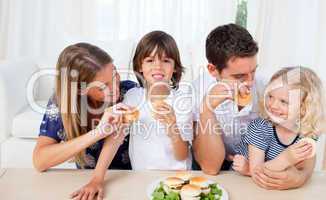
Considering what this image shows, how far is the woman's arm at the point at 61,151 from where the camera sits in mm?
1104

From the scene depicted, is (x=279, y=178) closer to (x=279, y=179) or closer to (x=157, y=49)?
(x=279, y=179)

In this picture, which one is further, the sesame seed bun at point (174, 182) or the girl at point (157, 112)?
the girl at point (157, 112)

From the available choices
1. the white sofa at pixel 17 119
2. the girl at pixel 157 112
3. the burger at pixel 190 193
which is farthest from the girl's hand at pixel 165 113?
the white sofa at pixel 17 119

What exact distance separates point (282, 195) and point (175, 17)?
212 centimetres

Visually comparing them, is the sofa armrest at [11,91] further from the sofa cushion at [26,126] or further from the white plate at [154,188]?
the white plate at [154,188]

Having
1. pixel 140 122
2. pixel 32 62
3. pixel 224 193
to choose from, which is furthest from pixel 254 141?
pixel 32 62

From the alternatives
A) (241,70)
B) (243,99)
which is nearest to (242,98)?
(243,99)

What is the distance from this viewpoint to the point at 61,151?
1.14 metres

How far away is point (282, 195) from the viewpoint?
1011 millimetres

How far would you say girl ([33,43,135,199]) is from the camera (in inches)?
43.9

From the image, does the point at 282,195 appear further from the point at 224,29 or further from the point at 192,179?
the point at 224,29

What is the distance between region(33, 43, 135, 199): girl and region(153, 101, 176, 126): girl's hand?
137mm

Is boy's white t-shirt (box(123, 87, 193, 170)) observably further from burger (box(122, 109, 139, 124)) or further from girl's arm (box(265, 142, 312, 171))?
girl's arm (box(265, 142, 312, 171))

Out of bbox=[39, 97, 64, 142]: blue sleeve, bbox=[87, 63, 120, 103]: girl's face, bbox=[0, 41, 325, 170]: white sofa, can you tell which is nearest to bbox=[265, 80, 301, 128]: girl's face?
bbox=[87, 63, 120, 103]: girl's face
